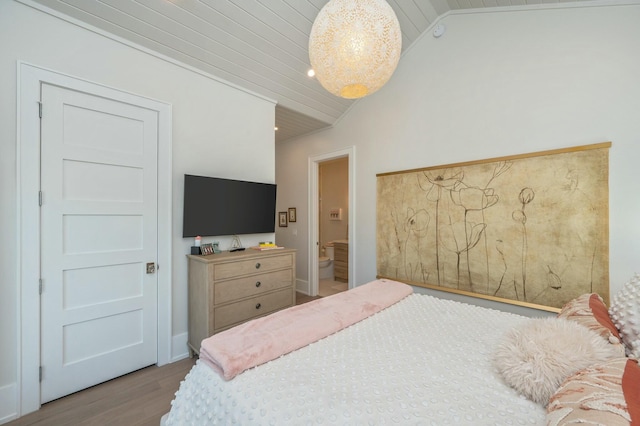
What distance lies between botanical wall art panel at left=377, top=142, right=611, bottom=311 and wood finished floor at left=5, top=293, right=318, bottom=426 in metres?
2.56

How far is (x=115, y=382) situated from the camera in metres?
2.13

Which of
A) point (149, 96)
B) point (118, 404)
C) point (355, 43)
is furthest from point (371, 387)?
point (149, 96)

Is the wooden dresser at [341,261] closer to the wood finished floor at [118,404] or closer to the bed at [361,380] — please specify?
the wood finished floor at [118,404]

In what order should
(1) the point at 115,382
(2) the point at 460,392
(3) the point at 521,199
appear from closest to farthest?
1. (2) the point at 460,392
2. (1) the point at 115,382
3. (3) the point at 521,199

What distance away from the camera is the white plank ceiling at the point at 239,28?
6.78 ft

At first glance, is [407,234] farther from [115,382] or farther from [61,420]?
[61,420]

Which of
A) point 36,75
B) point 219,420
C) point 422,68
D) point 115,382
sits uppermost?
point 422,68

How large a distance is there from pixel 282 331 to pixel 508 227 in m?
2.33

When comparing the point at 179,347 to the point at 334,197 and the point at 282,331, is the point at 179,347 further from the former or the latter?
the point at 334,197

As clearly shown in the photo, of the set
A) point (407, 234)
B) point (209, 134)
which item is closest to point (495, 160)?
point (407, 234)

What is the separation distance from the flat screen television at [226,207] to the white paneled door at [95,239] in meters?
0.32

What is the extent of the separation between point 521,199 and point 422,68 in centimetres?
182

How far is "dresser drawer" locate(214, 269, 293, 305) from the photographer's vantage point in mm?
2357

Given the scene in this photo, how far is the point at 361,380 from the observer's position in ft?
3.27
